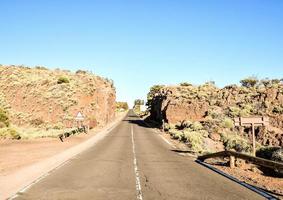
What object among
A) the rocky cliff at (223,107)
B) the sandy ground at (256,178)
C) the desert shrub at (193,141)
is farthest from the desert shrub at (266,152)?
the rocky cliff at (223,107)

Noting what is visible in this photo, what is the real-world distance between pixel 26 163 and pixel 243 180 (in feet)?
40.1

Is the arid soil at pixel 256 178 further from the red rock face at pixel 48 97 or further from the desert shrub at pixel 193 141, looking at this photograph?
the red rock face at pixel 48 97

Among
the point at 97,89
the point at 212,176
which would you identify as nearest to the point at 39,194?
the point at 212,176

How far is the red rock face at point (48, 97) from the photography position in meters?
63.4

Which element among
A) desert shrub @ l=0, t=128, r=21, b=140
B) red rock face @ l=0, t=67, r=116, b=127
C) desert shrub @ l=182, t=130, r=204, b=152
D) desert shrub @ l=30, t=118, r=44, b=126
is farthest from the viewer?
red rock face @ l=0, t=67, r=116, b=127

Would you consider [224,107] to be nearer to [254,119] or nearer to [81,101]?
[81,101]

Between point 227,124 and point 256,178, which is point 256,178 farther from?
point 227,124

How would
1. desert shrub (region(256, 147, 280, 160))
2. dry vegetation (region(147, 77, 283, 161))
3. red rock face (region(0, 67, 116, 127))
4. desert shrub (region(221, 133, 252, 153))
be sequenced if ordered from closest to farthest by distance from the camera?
desert shrub (region(256, 147, 280, 160)) → desert shrub (region(221, 133, 252, 153)) → dry vegetation (region(147, 77, 283, 161)) → red rock face (region(0, 67, 116, 127))

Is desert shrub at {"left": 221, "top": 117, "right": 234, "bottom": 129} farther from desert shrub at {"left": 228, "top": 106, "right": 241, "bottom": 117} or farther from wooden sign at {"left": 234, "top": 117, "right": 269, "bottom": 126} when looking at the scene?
wooden sign at {"left": 234, "top": 117, "right": 269, "bottom": 126}

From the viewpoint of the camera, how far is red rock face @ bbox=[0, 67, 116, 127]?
63406 millimetres

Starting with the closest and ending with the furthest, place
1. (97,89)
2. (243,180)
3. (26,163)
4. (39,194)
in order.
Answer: (39,194) → (243,180) → (26,163) → (97,89)

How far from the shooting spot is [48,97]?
68.0 m

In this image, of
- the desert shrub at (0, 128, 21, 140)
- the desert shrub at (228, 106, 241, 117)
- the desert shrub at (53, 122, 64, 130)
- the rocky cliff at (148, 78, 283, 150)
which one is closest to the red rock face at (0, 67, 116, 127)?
the desert shrub at (53, 122, 64, 130)

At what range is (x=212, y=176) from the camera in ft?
52.7
